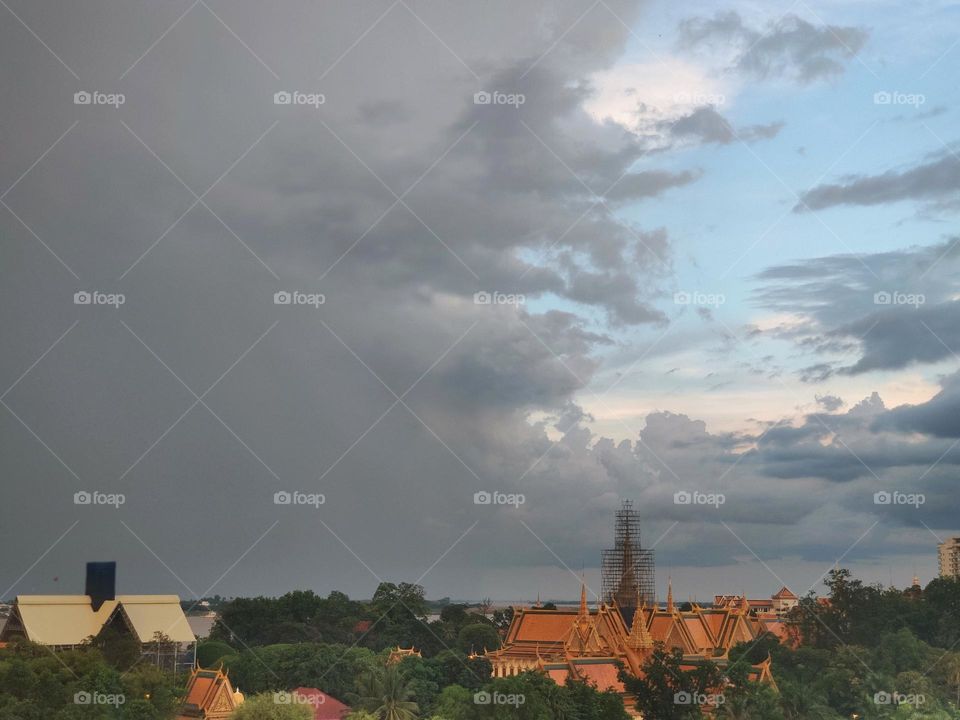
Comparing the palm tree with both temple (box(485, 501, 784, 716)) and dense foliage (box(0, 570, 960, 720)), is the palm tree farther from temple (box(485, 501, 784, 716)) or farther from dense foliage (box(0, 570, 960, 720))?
temple (box(485, 501, 784, 716))

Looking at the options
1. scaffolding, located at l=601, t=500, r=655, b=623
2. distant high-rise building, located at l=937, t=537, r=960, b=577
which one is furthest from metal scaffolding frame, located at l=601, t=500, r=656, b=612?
distant high-rise building, located at l=937, t=537, r=960, b=577

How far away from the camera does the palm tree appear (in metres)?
36.2

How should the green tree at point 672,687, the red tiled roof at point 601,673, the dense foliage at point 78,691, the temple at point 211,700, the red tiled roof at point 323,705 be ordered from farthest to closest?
1. the red tiled roof at point 601,673
2. the red tiled roof at point 323,705
3. the temple at point 211,700
4. the green tree at point 672,687
5. the dense foliage at point 78,691

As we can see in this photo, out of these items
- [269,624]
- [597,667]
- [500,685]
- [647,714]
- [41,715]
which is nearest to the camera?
[41,715]

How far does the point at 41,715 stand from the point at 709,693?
1739cm

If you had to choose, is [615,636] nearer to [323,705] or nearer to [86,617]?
[323,705]

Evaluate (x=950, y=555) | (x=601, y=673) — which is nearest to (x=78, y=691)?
(x=601, y=673)

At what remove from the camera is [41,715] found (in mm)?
30688

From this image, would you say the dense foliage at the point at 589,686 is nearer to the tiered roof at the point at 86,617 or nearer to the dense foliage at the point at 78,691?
the dense foliage at the point at 78,691

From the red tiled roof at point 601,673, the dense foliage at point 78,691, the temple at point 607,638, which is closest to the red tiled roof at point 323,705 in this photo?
the dense foliage at point 78,691

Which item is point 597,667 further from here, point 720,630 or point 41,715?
point 41,715

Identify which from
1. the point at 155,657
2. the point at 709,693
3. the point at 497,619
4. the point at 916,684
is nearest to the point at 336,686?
the point at 155,657

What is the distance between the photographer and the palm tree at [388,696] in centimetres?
3625

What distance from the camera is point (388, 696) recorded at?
36562 mm
